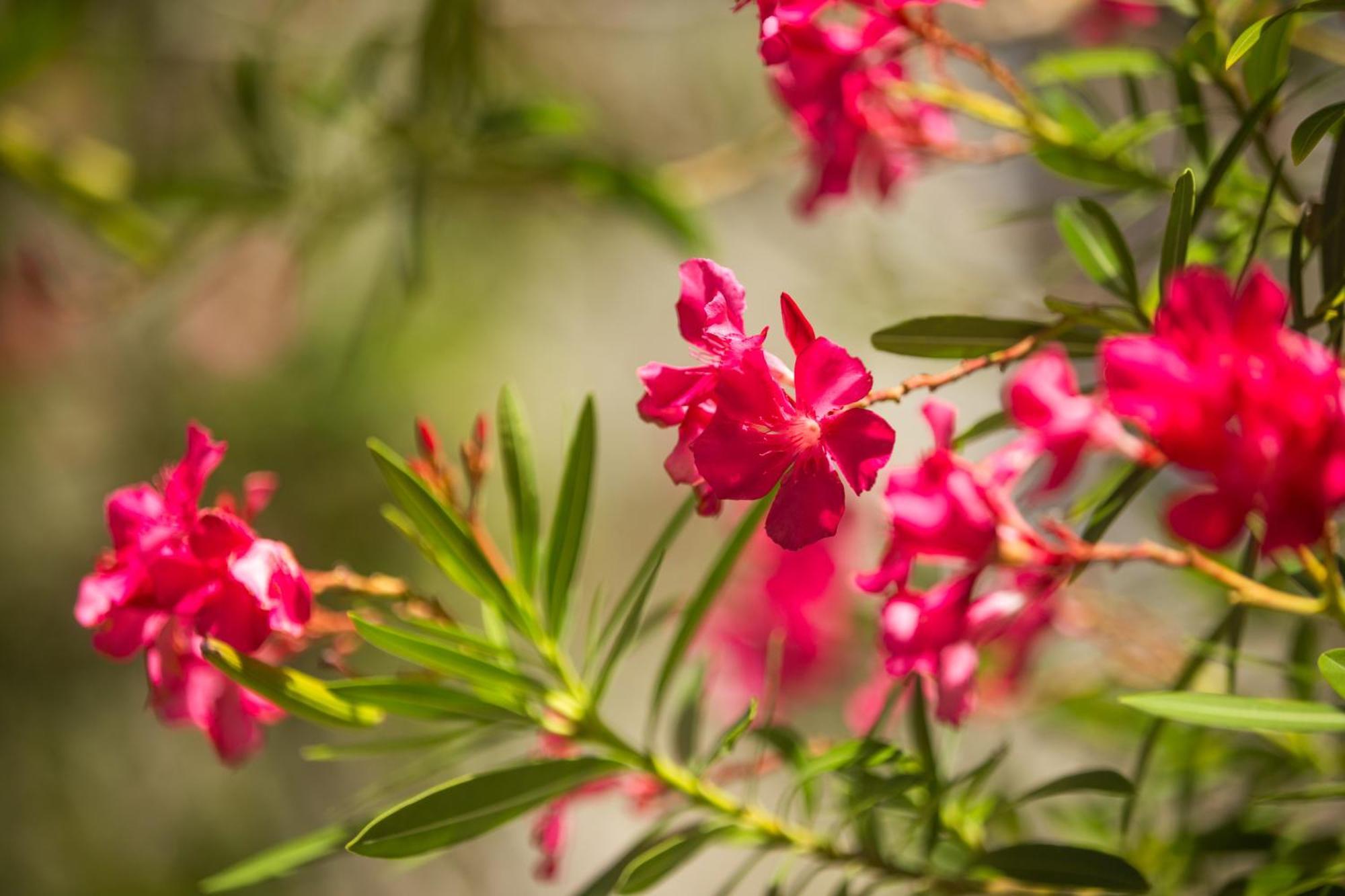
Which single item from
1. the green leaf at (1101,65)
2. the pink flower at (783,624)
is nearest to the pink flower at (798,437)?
the green leaf at (1101,65)

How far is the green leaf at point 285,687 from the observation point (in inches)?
17.5

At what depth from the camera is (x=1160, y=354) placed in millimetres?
327

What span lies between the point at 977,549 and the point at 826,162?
11.1 inches

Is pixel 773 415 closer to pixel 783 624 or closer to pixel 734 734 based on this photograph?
pixel 734 734

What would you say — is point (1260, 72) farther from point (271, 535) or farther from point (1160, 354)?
point (271, 535)

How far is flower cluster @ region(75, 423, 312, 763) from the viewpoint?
45 cm

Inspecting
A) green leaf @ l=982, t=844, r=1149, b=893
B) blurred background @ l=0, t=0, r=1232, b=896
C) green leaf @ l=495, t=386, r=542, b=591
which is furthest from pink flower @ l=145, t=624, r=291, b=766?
blurred background @ l=0, t=0, r=1232, b=896

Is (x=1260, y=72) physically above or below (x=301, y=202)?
below

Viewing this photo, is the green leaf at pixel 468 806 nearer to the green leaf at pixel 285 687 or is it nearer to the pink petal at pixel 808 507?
the green leaf at pixel 285 687

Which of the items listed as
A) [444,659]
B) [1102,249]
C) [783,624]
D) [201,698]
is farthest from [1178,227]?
[783,624]

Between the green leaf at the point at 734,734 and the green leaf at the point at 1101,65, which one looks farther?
the green leaf at the point at 1101,65

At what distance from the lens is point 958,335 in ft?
1.51

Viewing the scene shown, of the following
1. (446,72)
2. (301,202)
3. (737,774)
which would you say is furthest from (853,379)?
(301,202)

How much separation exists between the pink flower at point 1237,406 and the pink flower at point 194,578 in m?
0.32
